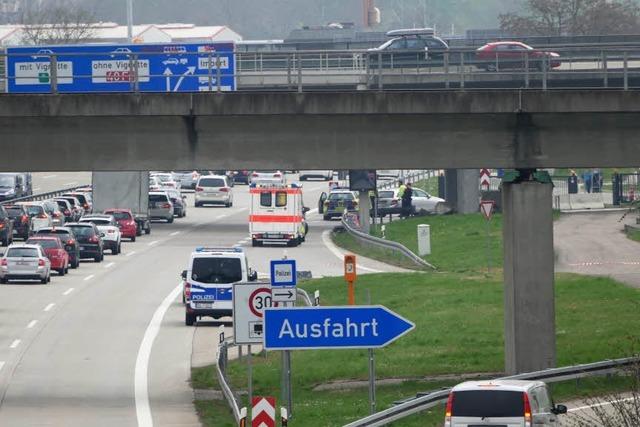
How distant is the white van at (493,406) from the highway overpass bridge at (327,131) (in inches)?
353

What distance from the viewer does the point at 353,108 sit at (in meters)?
31.2

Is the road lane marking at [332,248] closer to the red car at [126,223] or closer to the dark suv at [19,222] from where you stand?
the red car at [126,223]

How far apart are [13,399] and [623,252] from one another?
28.1 metres

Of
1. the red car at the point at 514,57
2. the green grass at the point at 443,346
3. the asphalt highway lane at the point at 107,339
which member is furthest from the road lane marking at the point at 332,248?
the green grass at the point at 443,346

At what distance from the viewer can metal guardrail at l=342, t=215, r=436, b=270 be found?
190 ft

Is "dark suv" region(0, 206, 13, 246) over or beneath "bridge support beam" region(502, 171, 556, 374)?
beneath

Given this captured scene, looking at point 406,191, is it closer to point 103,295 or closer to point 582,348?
point 103,295

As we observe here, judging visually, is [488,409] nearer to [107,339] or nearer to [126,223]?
[107,339]

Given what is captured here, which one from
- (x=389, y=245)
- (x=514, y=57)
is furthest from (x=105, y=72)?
(x=389, y=245)

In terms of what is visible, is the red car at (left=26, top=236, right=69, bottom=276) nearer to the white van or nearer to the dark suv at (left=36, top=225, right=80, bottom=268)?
the dark suv at (left=36, top=225, right=80, bottom=268)

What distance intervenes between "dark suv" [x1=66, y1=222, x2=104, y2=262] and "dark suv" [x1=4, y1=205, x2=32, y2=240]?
26.9 ft

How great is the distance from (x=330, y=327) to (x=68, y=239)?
40.8m

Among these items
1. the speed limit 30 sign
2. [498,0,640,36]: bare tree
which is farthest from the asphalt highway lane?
[498,0,640,36]: bare tree

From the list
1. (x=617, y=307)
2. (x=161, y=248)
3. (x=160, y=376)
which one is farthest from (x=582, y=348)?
(x=161, y=248)
